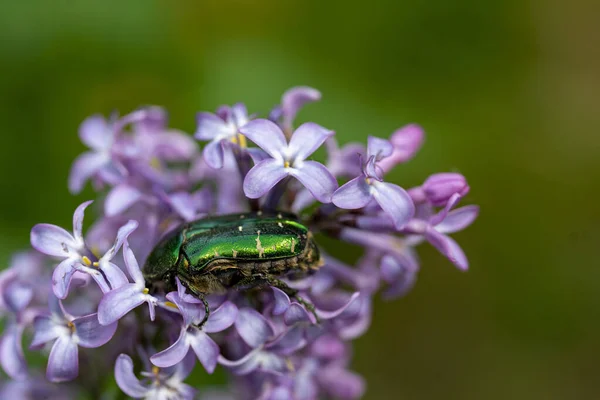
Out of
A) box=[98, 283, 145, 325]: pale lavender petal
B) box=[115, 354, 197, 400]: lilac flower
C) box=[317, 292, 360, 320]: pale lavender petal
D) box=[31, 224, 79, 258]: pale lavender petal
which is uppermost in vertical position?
box=[31, 224, 79, 258]: pale lavender petal

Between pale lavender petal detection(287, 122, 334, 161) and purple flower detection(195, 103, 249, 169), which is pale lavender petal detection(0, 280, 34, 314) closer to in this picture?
purple flower detection(195, 103, 249, 169)

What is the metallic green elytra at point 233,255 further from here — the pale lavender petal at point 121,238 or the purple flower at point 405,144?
the purple flower at point 405,144

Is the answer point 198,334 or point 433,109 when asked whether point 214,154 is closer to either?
point 198,334

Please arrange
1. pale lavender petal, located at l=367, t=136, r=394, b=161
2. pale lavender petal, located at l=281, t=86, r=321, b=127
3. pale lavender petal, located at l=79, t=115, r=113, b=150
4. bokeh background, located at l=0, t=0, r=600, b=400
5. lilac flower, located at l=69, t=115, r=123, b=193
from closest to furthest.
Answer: pale lavender petal, located at l=367, t=136, r=394, b=161 → pale lavender petal, located at l=281, t=86, r=321, b=127 → lilac flower, located at l=69, t=115, r=123, b=193 → pale lavender petal, located at l=79, t=115, r=113, b=150 → bokeh background, located at l=0, t=0, r=600, b=400

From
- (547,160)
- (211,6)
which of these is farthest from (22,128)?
(547,160)

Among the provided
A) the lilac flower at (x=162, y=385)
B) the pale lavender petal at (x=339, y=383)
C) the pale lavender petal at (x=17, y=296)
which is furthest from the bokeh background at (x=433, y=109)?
the lilac flower at (x=162, y=385)

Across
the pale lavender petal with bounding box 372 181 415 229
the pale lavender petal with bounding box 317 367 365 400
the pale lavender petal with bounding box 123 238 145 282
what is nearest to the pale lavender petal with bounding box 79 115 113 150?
the pale lavender petal with bounding box 123 238 145 282
